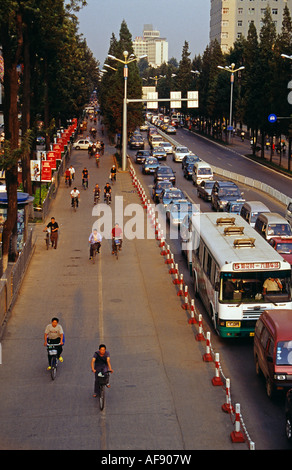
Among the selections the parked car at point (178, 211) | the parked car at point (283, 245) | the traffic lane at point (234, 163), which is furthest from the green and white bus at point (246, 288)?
the traffic lane at point (234, 163)

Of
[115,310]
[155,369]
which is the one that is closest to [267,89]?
[115,310]

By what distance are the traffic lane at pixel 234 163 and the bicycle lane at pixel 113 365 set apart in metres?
28.9

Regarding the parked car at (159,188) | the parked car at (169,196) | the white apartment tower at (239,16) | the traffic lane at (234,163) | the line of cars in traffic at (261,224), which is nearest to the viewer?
the line of cars in traffic at (261,224)

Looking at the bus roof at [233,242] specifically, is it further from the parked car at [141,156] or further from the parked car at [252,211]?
the parked car at [141,156]

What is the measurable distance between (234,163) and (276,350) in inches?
2310

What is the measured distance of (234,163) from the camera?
71688mm

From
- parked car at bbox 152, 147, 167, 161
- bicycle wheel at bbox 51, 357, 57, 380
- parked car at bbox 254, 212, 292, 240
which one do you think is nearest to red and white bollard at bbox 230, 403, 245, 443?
bicycle wheel at bbox 51, 357, 57, 380

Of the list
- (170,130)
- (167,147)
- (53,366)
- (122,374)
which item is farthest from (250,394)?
(170,130)

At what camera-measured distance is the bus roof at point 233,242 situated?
703 inches

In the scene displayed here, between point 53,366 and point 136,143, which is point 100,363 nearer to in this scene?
point 53,366

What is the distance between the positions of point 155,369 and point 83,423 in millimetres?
3526

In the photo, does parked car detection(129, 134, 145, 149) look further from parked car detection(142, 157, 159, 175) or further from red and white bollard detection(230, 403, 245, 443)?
red and white bollard detection(230, 403, 245, 443)

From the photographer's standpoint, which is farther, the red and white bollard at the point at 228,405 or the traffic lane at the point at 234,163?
the traffic lane at the point at 234,163

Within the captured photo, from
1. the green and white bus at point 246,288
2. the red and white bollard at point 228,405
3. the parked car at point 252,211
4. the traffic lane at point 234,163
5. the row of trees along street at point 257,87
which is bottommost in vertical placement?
the traffic lane at point 234,163
